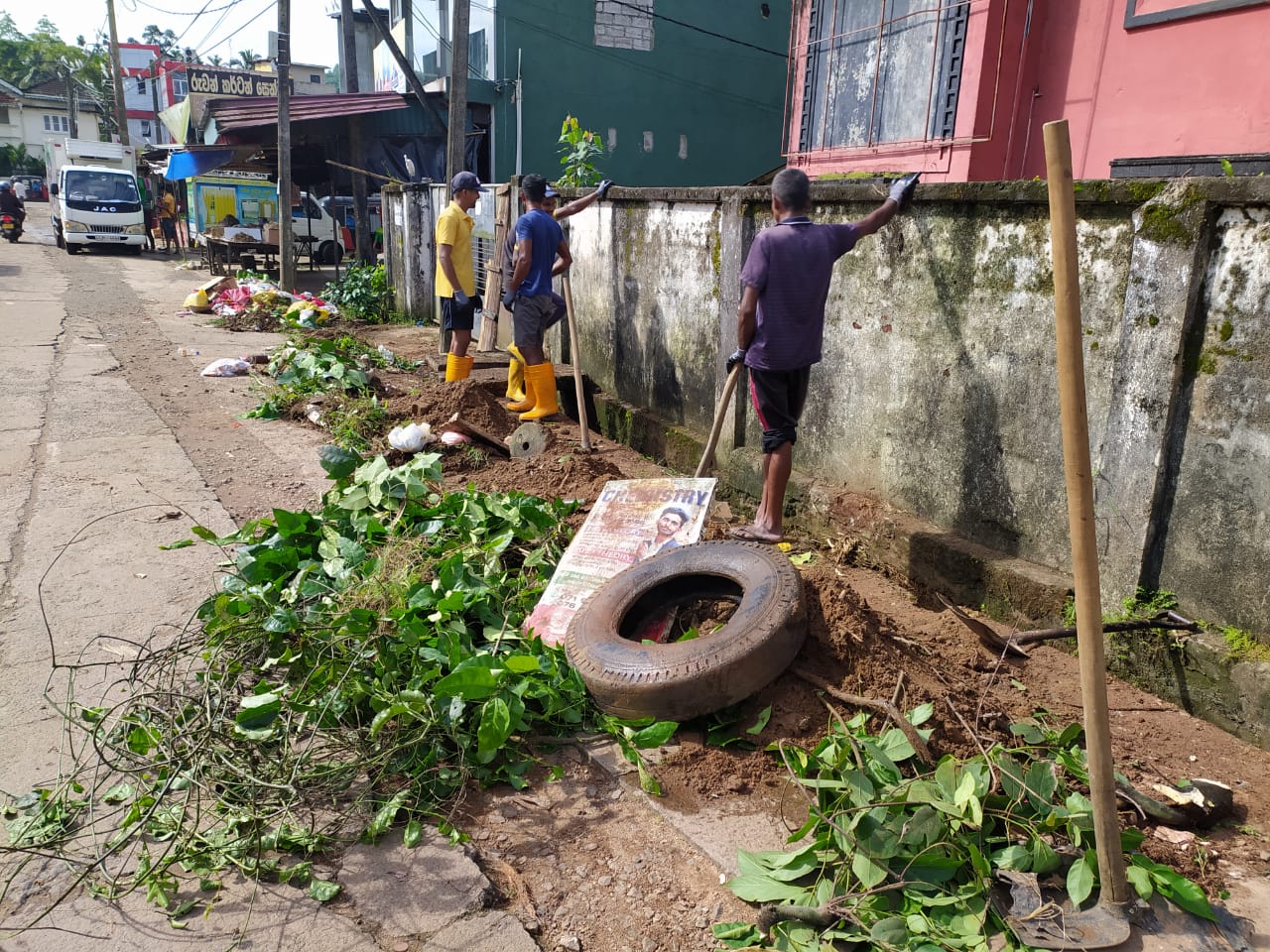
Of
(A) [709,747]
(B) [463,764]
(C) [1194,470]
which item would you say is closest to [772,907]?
(A) [709,747]

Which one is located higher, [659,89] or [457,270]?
[659,89]

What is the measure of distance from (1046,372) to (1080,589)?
2.14m

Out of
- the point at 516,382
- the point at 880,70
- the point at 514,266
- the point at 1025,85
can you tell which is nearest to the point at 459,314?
the point at 516,382

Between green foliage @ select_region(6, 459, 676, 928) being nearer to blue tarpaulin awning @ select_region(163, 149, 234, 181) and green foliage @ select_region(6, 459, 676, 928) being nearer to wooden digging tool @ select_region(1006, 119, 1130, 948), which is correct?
wooden digging tool @ select_region(1006, 119, 1130, 948)

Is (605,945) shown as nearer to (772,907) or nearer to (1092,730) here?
(772,907)

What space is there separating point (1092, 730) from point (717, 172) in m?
19.5

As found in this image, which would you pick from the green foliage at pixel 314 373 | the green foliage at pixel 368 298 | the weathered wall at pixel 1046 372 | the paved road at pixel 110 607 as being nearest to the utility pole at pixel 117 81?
the green foliage at pixel 368 298

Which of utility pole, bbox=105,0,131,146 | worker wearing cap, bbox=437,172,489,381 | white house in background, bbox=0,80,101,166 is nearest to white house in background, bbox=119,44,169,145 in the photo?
white house in background, bbox=0,80,101,166

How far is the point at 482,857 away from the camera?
2.74 metres

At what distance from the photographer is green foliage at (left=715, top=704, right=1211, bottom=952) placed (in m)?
2.34

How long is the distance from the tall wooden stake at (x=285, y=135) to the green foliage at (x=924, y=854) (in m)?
16.5

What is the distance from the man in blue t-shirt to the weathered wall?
66.3 inches

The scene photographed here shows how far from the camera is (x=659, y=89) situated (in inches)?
742

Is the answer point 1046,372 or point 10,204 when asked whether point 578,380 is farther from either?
point 10,204
